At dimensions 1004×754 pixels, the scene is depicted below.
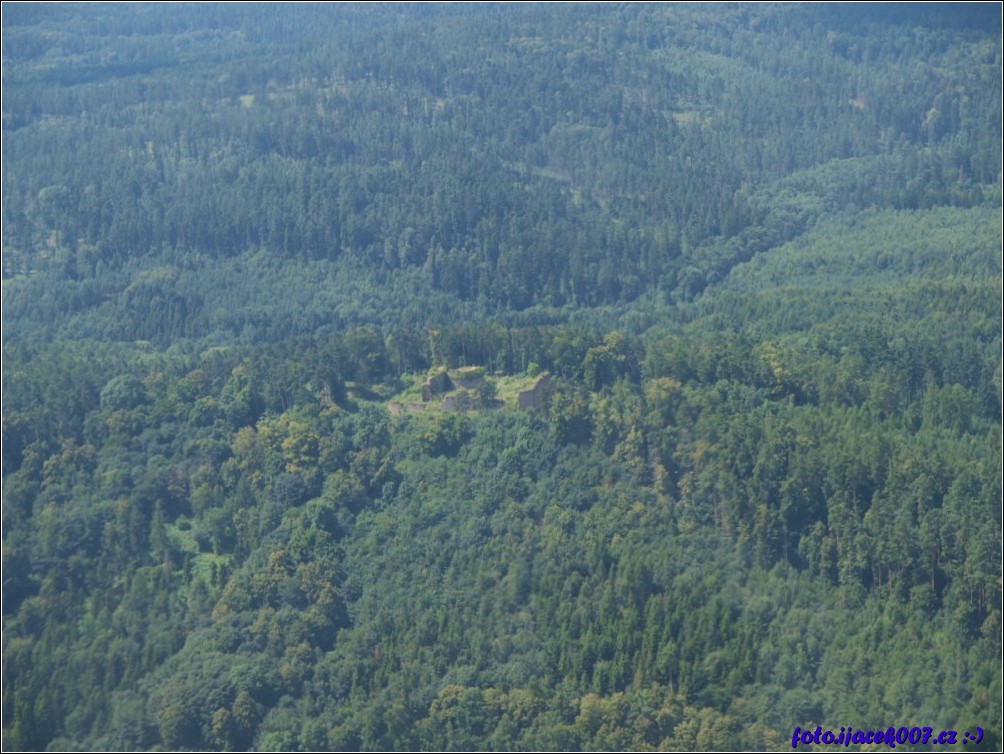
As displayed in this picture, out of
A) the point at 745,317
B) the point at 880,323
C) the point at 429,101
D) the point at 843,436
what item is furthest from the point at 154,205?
the point at 843,436

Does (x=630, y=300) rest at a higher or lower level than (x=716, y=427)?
lower

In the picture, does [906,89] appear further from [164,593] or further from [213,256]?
[164,593]

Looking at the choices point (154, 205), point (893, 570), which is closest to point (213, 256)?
point (154, 205)

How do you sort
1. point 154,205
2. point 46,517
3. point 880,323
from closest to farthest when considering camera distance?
1. point 46,517
2. point 880,323
3. point 154,205

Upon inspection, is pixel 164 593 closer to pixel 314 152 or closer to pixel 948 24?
pixel 314 152

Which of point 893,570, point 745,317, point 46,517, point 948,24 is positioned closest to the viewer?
point 893,570

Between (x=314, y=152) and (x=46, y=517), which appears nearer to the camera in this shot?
(x=46, y=517)
